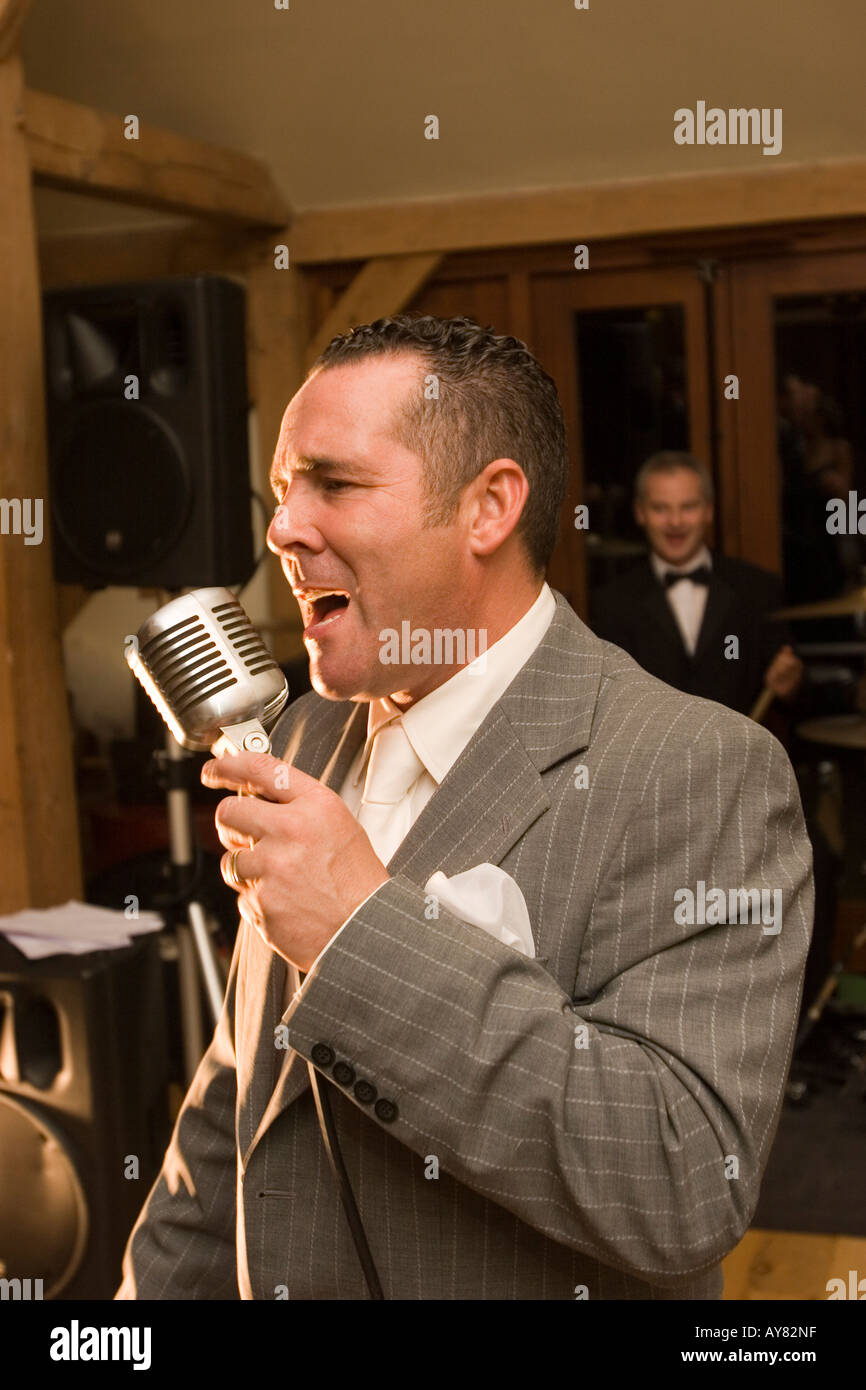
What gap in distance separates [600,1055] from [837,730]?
3751 millimetres

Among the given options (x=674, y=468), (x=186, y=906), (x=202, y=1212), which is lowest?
(x=186, y=906)

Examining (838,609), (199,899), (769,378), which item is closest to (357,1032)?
A: (199,899)

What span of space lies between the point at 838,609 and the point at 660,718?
3647 millimetres

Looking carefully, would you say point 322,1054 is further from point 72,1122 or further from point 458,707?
point 72,1122

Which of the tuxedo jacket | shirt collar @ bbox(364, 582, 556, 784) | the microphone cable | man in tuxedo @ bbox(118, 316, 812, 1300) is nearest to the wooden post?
the tuxedo jacket

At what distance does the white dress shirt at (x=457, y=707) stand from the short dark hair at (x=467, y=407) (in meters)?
0.09

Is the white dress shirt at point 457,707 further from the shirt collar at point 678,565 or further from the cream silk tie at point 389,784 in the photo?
the shirt collar at point 678,565

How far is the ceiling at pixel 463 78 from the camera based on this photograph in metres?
4.14

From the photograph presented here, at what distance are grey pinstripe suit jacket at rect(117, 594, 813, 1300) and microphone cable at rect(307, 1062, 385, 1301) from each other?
0.02 m

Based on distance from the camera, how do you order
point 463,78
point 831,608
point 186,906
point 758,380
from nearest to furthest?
point 186,906 < point 463,78 < point 831,608 < point 758,380

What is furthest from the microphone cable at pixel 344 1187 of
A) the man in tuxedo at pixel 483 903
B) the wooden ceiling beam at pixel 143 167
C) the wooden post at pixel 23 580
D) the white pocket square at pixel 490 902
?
the wooden ceiling beam at pixel 143 167

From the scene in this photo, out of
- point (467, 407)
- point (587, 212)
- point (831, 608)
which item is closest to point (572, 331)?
point (587, 212)

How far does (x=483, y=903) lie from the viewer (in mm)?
1081
